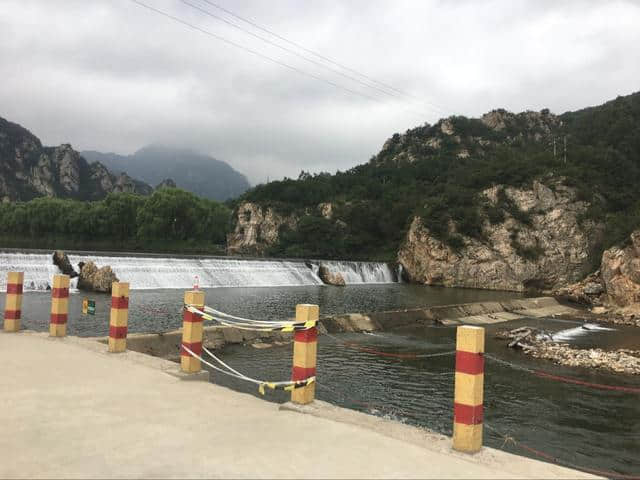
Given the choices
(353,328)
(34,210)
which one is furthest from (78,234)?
(353,328)

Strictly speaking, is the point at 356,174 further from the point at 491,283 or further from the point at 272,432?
the point at 272,432

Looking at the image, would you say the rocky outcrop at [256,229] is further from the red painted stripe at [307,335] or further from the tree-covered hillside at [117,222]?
the red painted stripe at [307,335]

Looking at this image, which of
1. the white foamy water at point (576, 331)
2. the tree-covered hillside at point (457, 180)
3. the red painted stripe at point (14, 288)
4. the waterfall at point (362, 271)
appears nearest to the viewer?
the red painted stripe at point (14, 288)

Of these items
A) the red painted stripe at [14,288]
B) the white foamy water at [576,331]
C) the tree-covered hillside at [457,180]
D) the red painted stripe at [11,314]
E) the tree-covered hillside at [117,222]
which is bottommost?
the white foamy water at [576,331]

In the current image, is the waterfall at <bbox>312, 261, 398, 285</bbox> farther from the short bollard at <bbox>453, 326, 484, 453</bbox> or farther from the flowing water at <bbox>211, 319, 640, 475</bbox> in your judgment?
the short bollard at <bbox>453, 326, 484, 453</bbox>

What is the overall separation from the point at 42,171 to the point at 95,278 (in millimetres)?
127654

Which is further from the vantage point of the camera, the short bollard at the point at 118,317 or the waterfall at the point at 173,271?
the waterfall at the point at 173,271

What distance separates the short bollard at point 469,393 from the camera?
4.06 meters

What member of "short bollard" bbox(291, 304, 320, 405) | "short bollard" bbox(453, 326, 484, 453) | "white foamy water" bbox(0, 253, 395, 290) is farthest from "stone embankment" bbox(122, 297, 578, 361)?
"white foamy water" bbox(0, 253, 395, 290)

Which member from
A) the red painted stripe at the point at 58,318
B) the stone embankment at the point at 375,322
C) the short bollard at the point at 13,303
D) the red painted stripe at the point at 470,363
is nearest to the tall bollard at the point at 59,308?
the red painted stripe at the point at 58,318

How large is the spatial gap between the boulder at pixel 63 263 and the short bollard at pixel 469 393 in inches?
1065

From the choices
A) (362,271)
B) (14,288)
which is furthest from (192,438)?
(362,271)

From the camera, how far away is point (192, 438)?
13.0 feet

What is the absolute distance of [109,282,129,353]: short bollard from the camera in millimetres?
7246
